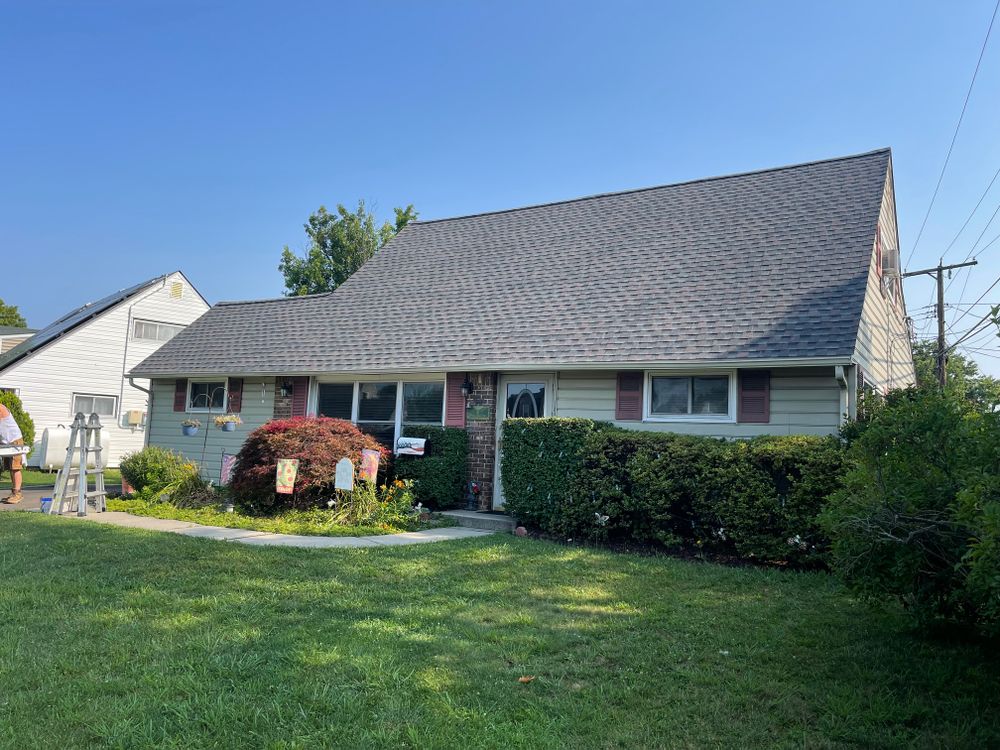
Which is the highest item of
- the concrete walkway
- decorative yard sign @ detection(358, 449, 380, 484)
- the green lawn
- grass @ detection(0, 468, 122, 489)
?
decorative yard sign @ detection(358, 449, 380, 484)

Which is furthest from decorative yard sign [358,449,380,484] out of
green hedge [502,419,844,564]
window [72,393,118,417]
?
window [72,393,118,417]

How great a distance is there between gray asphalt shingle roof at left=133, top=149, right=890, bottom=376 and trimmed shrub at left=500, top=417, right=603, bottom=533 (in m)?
1.52

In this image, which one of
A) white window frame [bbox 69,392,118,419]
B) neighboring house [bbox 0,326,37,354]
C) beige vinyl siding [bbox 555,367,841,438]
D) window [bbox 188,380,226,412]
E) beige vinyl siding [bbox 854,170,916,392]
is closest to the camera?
beige vinyl siding [bbox 555,367,841,438]

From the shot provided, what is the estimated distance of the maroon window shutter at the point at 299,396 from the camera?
1370 centimetres

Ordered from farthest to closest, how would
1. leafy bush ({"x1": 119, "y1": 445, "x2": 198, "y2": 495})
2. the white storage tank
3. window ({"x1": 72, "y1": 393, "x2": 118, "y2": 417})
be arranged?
window ({"x1": 72, "y1": 393, "x2": 118, "y2": 417})
the white storage tank
leafy bush ({"x1": 119, "y1": 445, "x2": 198, "y2": 495})

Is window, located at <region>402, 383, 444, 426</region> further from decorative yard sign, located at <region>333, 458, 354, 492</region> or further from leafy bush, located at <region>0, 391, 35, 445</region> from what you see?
leafy bush, located at <region>0, 391, 35, 445</region>

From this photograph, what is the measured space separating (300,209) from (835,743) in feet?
98.5

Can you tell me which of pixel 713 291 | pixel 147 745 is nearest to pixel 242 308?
pixel 713 291

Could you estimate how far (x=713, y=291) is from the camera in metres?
10.8

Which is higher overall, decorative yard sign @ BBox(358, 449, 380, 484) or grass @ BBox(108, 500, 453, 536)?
decorative yard sign @ BBox(358, 449, 380, 484)

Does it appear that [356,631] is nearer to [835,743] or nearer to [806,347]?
[835,743]

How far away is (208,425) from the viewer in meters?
15.1

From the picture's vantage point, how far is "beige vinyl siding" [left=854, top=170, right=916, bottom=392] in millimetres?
10242

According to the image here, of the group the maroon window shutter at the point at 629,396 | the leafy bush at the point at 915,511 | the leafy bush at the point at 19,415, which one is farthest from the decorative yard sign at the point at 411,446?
the leafy bush at the point at 19,415
